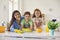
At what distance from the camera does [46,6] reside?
4.34 m

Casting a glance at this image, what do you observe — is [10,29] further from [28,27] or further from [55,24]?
[55,24]

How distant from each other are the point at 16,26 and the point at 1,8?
209cm

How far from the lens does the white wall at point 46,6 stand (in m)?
4.30

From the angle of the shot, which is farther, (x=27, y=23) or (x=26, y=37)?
(x=27, y=23)

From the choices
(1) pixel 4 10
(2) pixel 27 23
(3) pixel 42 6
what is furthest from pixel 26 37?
(3) pixel 42 6

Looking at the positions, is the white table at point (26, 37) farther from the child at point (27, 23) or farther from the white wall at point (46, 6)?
the white wall at point (46, 6)

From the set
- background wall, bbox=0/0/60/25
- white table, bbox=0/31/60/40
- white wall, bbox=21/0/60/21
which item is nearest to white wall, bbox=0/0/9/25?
background wall, bbox=0/0/60/25

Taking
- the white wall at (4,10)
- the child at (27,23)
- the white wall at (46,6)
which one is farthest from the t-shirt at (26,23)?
the white wall at (46,6)

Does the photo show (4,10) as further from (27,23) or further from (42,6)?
(27,23)

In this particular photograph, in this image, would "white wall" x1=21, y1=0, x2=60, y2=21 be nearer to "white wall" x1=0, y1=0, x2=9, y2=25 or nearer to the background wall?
the background wall

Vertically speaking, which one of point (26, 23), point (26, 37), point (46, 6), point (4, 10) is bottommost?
point (26, 37)

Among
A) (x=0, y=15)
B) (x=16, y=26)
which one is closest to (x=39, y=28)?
(x=16, y=26)

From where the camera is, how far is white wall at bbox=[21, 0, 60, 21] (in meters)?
4.30

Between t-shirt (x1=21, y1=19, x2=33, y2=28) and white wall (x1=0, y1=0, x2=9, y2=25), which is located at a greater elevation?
white wall (x1=0, y1=0, x2=9, y2=25)
